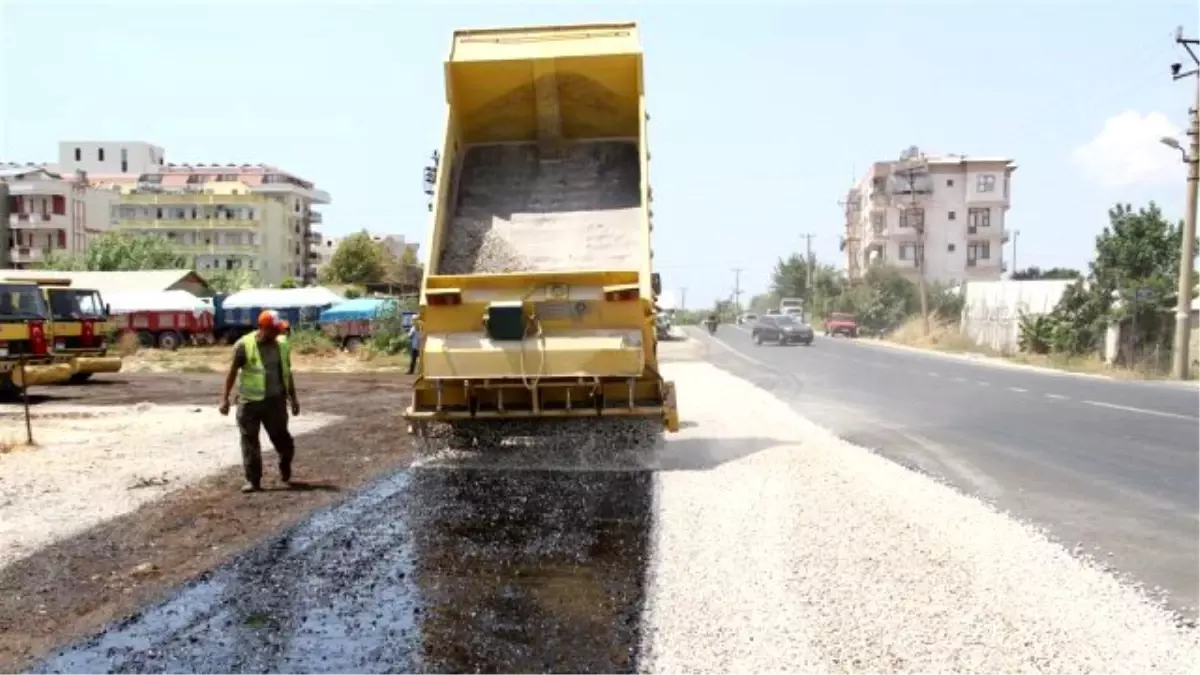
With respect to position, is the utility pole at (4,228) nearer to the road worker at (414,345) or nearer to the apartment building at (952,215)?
the road worker at (414,345)

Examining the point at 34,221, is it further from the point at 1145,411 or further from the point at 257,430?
the point at 1145,411

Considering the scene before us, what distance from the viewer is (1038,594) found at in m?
5.62

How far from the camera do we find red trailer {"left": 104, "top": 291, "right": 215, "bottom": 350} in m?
41.9

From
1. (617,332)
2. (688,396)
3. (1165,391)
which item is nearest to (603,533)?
(617,332)

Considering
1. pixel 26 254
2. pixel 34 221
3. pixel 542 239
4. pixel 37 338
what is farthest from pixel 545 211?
pixel 26 254

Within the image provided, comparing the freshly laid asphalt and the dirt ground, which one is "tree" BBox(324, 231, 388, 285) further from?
the dirt ground

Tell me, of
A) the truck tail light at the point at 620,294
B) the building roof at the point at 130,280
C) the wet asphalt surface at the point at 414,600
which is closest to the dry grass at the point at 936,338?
the building roof at the point at 130,280

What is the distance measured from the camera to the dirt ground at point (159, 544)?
16.9 feet

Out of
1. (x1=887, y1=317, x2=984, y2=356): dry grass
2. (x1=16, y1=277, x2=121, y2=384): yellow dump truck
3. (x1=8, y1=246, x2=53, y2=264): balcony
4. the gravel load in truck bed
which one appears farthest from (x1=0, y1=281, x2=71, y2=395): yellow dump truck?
(x1=8, y1=246, x2=53, y2=264): balcony

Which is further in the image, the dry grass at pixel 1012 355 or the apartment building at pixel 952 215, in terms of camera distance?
the apartment building at pixel 952 215

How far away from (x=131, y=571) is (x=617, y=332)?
4.37m

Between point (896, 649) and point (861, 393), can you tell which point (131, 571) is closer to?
point (896, 649)

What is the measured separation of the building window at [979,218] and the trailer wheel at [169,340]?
67.3 metres

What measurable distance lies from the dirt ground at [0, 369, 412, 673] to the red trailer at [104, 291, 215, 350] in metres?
31.5
